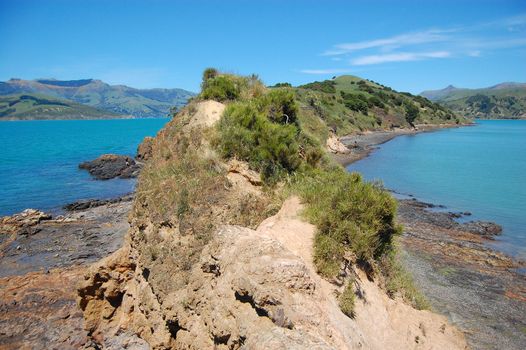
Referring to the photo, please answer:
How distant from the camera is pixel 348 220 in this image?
9.49 meters

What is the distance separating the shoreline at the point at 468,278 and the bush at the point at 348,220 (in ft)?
20.3

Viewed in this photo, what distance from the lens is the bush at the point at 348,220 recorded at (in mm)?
8625

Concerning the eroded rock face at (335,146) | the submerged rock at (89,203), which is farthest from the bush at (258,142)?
the eroded rock face at (335,146)

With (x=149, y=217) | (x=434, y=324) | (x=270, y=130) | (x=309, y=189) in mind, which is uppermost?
(x=270, y=130)

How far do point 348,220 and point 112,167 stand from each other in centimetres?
4580

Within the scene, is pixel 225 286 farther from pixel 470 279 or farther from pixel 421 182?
pixel 421 182

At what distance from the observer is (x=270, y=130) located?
12875mm

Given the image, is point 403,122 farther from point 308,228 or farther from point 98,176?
point 308,228

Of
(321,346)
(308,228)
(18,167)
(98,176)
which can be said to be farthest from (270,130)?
(18,167)

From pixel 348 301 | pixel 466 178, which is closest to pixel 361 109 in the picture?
pixel 466 178

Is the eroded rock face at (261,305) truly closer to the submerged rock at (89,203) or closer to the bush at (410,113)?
the submerged rock at (89,203)

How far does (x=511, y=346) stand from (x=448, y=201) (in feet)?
69.9

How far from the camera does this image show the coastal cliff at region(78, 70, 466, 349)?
658 centimetres

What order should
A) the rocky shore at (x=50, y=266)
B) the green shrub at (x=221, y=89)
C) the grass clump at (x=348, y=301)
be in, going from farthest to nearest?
the green shrub at (x=221, y=89) → the rocky shore at (x=50, y=266) → the grass clump at (x=348, y=301)
